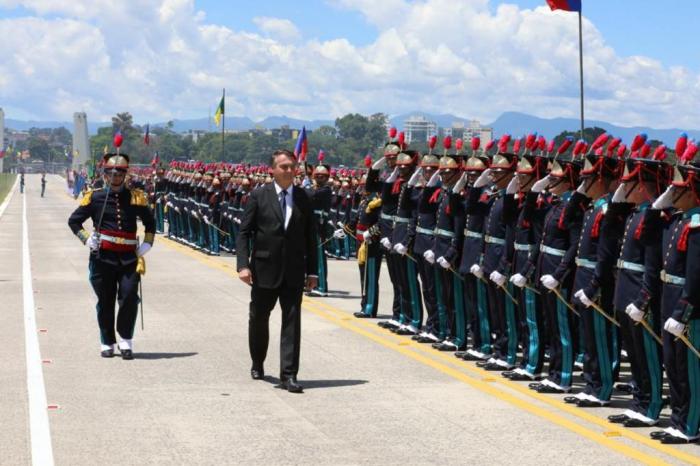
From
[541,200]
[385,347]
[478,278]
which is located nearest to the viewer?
[541,200]

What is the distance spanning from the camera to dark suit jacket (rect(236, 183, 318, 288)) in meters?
10.9

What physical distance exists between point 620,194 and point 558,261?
132cm

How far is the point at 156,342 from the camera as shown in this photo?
13.6 meters

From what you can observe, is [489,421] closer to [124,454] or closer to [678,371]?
[678,371]

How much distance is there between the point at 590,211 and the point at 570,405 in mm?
1534

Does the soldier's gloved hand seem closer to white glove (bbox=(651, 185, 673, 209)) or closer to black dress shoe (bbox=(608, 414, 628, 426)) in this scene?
black dress shoe (bbox=(608, 414, 628, 426))

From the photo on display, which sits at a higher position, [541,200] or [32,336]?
[541,200]

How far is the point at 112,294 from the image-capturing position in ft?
41.3

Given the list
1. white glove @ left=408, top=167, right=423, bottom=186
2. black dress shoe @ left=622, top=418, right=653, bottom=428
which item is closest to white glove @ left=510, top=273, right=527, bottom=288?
black dress shoe @ left=622, top=418, right=653, bottom=428

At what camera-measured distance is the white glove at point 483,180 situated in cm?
1216

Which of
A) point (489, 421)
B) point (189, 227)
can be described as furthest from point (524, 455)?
point (189, 227)

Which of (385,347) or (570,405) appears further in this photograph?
(385,347)

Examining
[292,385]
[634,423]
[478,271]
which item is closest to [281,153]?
Answer: [292,385]

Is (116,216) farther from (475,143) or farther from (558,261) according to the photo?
(558,261)
